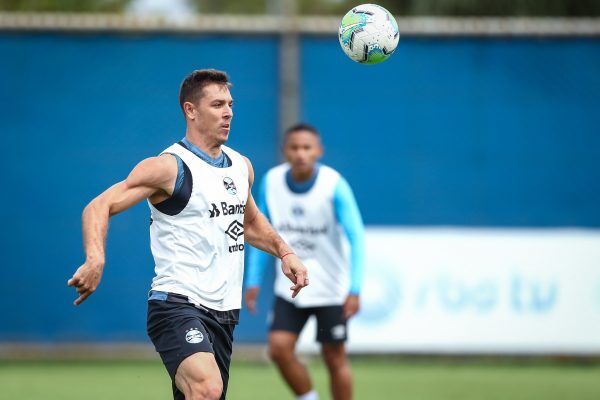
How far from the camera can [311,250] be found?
344 inches

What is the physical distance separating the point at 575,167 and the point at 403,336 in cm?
318

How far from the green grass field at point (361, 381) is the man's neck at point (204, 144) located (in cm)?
402

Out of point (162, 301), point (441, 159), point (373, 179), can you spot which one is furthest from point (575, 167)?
point (162, 301)

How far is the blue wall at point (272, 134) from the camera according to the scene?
42.6 feet

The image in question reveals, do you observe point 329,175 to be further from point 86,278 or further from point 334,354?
point 86,278

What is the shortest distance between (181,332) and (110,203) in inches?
34.6

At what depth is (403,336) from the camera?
12344 mm

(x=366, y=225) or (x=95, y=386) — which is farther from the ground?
(x=366, y=225)

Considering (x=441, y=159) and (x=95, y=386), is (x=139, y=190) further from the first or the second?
(x=441, y=159)

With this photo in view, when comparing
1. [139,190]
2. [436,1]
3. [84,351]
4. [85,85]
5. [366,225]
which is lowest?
[84,351]

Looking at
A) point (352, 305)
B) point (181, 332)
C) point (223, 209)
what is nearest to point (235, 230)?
point (223, 209)

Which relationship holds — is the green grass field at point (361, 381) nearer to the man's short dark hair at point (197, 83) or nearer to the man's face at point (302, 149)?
the man's face at point (302, 149)

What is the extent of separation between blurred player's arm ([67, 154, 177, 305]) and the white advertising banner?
6645 millimetres

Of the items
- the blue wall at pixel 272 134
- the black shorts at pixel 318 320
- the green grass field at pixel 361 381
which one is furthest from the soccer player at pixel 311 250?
the blue wall at pixel 272 134
